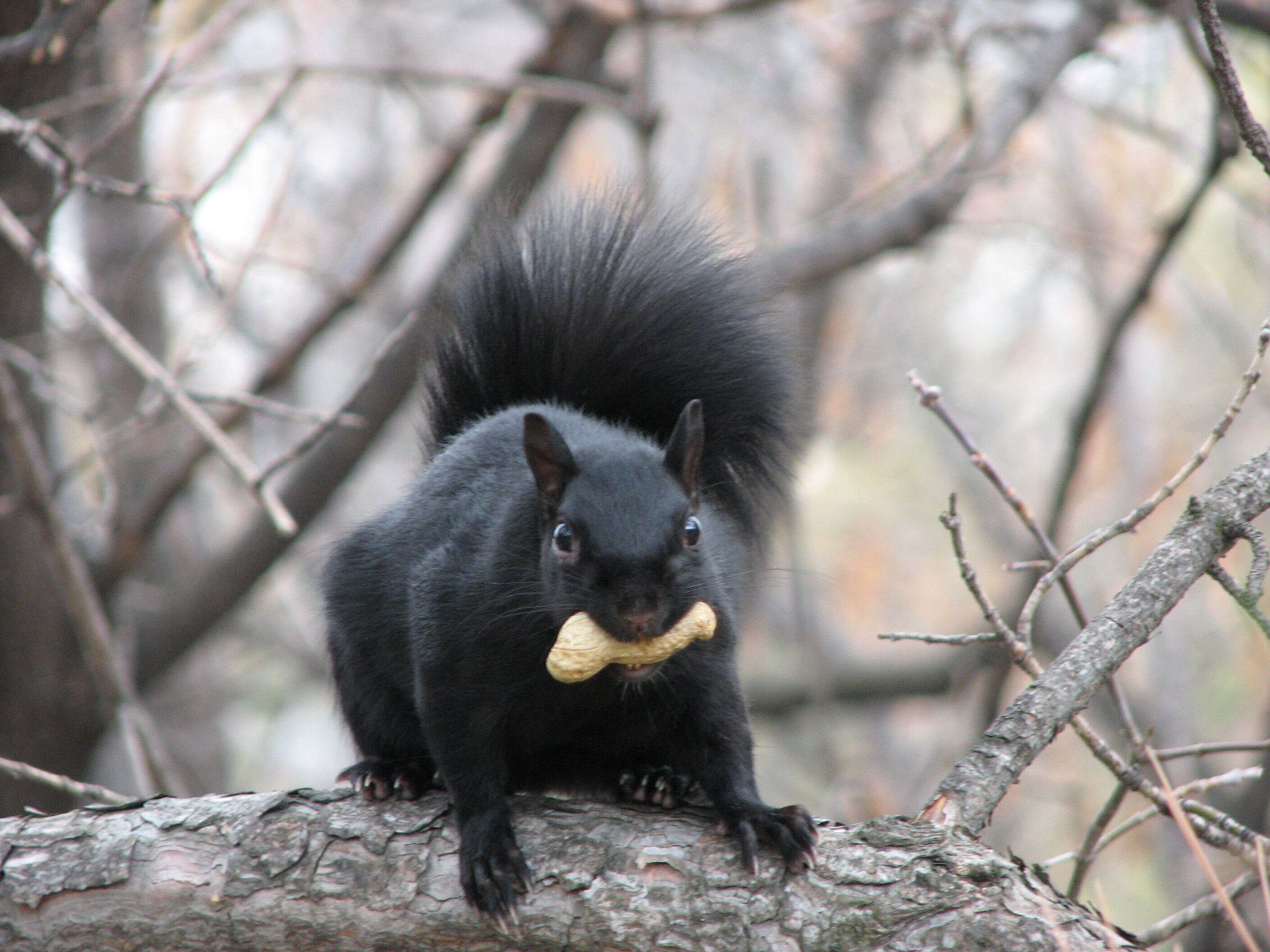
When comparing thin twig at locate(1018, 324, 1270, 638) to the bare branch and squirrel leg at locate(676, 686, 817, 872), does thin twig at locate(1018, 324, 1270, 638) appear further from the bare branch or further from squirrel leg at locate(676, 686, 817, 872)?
the bare branch

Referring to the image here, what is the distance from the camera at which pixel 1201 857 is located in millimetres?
1514

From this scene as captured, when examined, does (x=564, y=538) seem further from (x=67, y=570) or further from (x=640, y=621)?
(x=67, y=570)

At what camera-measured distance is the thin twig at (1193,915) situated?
1.92 meters

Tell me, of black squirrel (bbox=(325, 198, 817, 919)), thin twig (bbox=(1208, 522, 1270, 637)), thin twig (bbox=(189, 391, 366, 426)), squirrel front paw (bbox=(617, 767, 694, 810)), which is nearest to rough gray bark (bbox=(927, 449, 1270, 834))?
thin twig (bbox=(1208, 522, 1270, 637))

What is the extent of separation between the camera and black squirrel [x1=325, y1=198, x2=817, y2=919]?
1.97m

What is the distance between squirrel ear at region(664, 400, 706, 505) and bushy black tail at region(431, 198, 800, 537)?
21.6 inches

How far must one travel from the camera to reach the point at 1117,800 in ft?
6.86

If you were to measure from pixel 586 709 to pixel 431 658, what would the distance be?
27 centimetres

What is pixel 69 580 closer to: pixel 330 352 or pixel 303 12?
pixel 303 12

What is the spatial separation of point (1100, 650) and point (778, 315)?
1180 mm

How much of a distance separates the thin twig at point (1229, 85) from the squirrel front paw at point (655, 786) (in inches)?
52.6

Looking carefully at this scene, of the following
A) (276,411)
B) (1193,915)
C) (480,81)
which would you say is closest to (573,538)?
(276,411)

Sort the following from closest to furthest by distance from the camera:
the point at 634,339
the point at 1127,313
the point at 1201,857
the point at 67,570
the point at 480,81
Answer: the point at 1201,857 → the point at 634,339 → the point at 67,570 → the point at 480,81 → the point at 1127,313

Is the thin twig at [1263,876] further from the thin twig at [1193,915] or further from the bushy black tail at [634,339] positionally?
the bushy black tail at [634,339]
